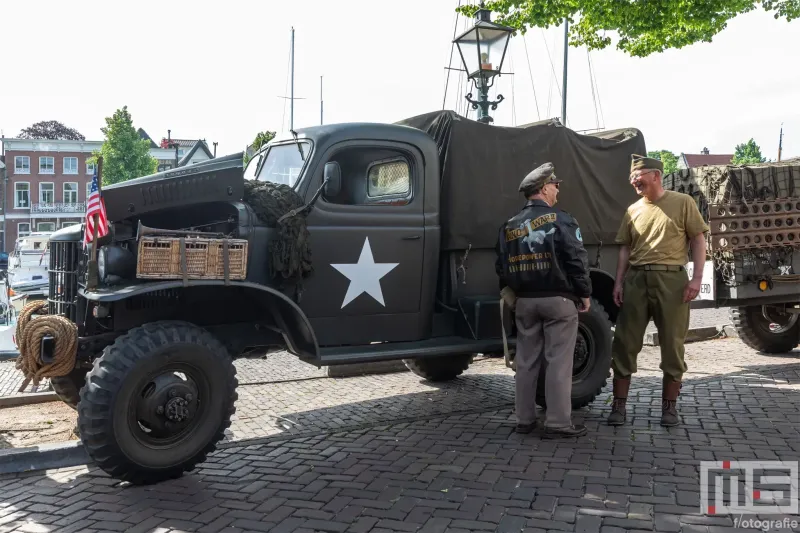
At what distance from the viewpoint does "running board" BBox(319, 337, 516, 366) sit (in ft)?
17.2

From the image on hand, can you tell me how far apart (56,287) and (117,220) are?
34.2 inches

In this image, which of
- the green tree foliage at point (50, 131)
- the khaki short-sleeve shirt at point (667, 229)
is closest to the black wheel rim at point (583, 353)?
the khaki short-sleeve shirt at point (667, 229)

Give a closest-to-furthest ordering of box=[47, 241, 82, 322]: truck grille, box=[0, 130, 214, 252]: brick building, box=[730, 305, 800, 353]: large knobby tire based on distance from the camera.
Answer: box=[47, 241, 82, 322]: truck grille, box=[730, 305, 800, 353]: large knobby tire, box=[0, 130, 214, 252]: brick building

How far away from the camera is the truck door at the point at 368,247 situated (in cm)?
536

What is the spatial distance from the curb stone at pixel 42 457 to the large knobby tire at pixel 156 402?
66 centimetres

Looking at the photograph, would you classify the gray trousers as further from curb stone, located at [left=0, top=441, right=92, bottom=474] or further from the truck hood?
curb stone, located at [left=0, top=441, right=92, bottom=474]

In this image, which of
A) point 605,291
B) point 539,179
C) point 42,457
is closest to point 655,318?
point 605,291

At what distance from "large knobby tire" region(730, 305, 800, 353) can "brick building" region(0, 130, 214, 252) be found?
5802 cm

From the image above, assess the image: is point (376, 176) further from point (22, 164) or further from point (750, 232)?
point (22, 164)

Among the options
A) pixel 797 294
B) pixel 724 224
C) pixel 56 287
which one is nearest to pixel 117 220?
pixel 56 287

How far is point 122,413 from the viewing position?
4.33m

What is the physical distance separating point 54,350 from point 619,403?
13.3 ft

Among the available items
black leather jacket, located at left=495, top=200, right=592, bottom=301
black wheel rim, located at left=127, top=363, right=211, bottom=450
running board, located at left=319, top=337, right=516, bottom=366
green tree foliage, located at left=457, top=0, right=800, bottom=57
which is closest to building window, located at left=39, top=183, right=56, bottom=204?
green tree foliage, located at left=457, top=0, right=800, bottom=57

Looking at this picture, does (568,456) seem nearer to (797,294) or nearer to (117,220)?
(117,220)
